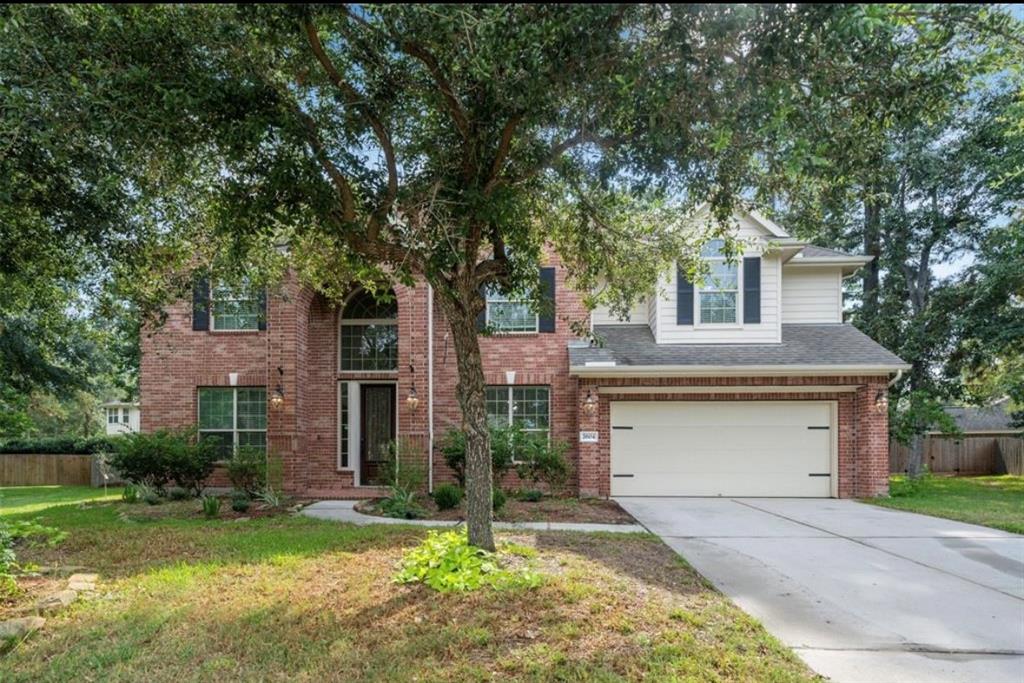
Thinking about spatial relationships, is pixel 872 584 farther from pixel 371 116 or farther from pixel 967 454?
pixel 967 454

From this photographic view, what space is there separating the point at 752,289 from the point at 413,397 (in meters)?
6.95

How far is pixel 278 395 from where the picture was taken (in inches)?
456

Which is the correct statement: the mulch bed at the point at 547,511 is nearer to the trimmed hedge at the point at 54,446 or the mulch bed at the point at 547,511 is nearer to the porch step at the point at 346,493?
the porch step at the point at 346,493

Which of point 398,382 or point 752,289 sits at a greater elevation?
point 752,289

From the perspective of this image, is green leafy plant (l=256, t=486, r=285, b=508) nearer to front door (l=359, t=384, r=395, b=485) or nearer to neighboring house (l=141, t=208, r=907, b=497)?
neighboring house (l=141, t=208, r=907, b=497)

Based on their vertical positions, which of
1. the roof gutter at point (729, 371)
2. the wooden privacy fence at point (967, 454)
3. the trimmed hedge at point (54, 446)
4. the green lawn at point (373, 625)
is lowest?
the wooden privacy fence at point (967, 454)

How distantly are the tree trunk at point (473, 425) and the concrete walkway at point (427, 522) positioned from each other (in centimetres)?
255

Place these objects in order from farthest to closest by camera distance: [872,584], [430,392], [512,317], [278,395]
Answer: [512,317]
[430,392]
[278,395]
[872,584]

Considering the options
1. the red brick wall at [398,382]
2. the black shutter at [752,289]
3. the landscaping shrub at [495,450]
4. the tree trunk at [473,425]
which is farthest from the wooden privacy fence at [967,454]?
the tree trunk at [473,425]

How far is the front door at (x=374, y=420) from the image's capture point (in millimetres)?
13039

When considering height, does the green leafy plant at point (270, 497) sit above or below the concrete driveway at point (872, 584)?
below

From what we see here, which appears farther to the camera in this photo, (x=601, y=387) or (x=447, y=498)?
(x=601, y=387)

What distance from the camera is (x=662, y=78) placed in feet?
13.4

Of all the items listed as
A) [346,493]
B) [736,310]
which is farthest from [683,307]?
[346,493]
